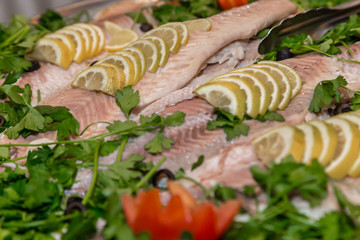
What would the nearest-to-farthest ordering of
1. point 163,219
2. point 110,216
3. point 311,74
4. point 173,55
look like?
point 163,219
point 110,216
point 311,74
point 173,55

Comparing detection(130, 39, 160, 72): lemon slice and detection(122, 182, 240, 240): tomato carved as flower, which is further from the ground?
detection(130, 39, 160, 72): lemon slice

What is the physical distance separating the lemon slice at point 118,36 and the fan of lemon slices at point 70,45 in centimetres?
9

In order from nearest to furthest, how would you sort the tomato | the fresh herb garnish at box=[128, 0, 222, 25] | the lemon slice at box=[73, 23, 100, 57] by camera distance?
the lemon slice at box=[73, 23, 100, 57]
the tomato
the fresh herb garnish at box=[128, 0, 222, 25]

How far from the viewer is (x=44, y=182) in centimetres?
233

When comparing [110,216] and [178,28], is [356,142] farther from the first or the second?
[178,28]

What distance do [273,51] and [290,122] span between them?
101 centimetres

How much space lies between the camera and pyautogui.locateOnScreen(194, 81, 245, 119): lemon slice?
2.58 metres

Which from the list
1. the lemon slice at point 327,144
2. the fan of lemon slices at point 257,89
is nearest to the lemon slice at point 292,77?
the fan of lemon slices at point 257,89

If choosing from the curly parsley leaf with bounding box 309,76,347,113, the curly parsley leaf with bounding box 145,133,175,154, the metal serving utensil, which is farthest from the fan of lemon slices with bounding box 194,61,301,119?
the metal serving utensil

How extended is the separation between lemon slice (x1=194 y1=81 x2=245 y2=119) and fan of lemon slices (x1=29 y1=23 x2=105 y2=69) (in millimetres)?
1429

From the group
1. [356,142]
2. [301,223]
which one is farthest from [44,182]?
[356,142]

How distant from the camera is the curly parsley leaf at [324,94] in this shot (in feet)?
9.05

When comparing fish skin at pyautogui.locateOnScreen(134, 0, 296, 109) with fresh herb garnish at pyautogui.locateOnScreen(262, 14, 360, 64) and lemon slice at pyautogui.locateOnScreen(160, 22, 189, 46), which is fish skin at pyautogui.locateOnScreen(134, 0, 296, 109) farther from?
fresh herb garnish at pyautogui.locateOnScreen(262, 14, 360, 64)

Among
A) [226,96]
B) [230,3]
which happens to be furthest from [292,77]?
[230,3]
